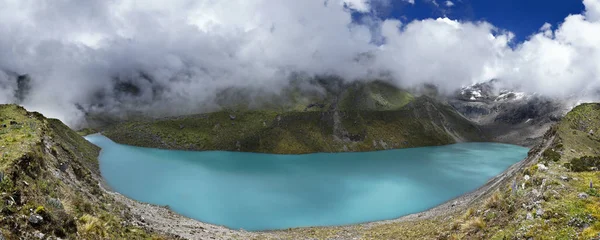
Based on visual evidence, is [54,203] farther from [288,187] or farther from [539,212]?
[288,187]

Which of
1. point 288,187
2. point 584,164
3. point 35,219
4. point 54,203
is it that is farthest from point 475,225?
point 288,187

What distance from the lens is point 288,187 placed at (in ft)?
245

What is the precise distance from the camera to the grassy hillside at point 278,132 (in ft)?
506

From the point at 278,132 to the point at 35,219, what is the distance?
494ft

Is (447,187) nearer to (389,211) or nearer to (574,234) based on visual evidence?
(389,211)

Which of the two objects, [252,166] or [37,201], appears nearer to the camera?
[37,201]

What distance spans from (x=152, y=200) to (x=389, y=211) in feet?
133

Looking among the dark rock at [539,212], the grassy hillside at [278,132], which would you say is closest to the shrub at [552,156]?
the dark rock at [539,212]

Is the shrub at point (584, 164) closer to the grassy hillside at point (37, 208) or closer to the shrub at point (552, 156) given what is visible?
the shrub at point (552, 156)

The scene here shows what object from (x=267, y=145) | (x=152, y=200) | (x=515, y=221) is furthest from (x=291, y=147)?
(x=515, y=221)

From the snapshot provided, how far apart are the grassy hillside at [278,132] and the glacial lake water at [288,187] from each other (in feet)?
117

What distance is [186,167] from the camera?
10175cm

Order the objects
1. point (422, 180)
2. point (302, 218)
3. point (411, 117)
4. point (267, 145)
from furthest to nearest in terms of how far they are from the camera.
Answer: point (411, 117) → point (267, 145) → point (422, 180) → point (302, 218)

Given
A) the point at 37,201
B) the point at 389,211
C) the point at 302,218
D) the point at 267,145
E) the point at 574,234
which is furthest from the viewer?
the point at 267,145
